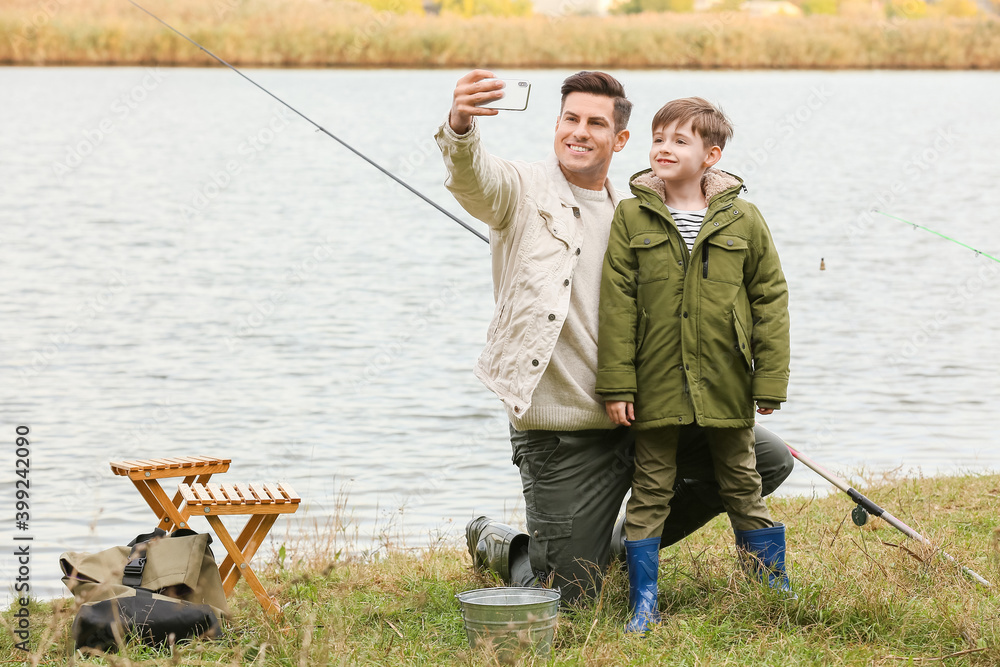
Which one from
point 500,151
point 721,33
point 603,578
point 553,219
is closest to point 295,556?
point 603,578

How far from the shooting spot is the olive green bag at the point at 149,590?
3.13m

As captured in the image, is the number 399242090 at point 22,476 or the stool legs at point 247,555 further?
the number 399242090 at point 22,476

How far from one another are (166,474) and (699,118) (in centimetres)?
193

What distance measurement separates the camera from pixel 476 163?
3.24 metres

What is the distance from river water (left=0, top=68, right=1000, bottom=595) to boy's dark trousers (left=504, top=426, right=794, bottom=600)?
141cm

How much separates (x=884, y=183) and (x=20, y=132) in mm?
17203

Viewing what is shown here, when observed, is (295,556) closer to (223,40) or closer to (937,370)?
(937,370)

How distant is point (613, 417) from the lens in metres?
3.46

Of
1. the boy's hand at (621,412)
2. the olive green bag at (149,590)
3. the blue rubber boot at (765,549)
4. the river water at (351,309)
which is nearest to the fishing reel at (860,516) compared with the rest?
the blue rubber boot at (765,549)

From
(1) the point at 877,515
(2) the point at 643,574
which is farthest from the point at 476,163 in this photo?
(1) the point at 877,515

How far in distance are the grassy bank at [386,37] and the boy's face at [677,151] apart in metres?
31.5

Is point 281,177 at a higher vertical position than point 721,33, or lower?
lower

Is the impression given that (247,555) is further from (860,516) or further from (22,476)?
(860,516)

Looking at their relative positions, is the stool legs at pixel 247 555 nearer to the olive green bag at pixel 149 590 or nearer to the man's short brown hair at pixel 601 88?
the olive green bag at pixel 149 590
